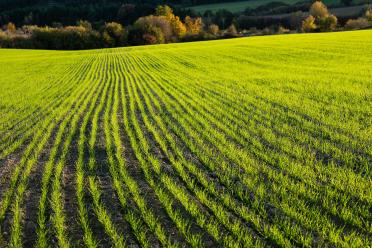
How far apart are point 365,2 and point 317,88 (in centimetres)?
11856

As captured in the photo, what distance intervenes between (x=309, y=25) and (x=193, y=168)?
96.1 m

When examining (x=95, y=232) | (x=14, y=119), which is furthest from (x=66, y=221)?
(x=14, y=119)

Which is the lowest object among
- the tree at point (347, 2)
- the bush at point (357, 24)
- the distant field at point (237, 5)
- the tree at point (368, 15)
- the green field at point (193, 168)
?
the bush at point (357, 24)

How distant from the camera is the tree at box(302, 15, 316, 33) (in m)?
94.8

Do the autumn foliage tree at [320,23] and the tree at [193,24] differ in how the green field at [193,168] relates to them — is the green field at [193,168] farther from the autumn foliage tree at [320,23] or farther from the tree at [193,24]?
the tree at [193,24]

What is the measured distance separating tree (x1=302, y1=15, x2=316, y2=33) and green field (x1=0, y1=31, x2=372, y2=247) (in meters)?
83.4

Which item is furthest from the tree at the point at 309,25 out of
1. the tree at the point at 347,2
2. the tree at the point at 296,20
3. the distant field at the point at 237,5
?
the distant field at the point at 237,5

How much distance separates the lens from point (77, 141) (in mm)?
11227

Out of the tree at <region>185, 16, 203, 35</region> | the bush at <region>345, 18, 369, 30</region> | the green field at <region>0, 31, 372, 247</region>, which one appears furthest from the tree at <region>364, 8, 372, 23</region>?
the green field at <region>0, 31, 372, 247</region>

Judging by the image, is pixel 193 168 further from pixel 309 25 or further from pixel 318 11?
pixel 318 11

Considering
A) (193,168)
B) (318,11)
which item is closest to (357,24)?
(318,11)

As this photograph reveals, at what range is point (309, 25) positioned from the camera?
95.2 meters

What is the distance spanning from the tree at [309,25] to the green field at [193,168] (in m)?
83.4

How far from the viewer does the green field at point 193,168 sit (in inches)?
239
